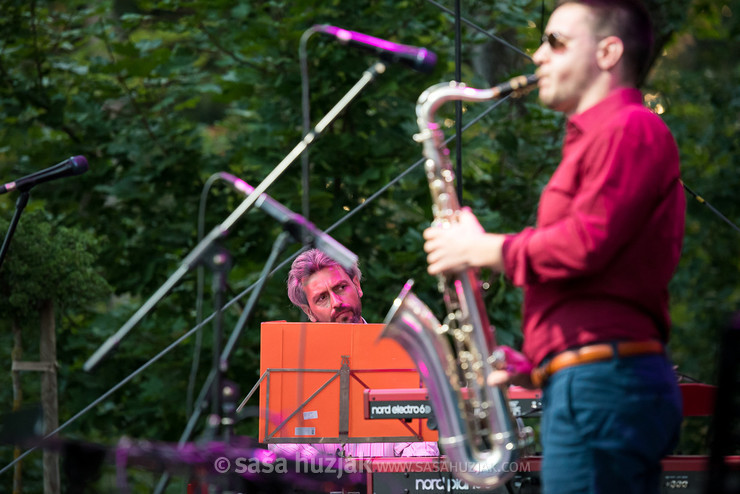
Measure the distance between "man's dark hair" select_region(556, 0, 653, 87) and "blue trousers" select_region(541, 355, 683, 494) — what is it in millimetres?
763

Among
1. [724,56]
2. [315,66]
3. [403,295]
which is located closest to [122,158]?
[315,66]

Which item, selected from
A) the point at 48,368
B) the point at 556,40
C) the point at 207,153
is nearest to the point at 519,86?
the point at 556,40

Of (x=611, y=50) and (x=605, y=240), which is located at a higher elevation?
(x=611, y=50)

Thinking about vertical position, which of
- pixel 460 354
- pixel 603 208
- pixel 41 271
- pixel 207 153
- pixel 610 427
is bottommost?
pixel 610 427

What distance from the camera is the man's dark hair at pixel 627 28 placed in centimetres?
236

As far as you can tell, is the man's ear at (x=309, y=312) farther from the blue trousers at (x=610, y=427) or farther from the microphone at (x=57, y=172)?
the blue trousers at (x=610, y=427)

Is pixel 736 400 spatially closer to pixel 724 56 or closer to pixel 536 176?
pixel 536 176

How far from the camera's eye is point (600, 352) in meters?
2.17

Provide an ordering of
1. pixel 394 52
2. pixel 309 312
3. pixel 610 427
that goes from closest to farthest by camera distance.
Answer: pixel 610 427
pixel 394 52
pixel 309 312

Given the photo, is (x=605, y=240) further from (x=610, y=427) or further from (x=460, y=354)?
(x=460, y=354)

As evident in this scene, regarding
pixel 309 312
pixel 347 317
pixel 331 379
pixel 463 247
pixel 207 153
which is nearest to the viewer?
pixel 463 247

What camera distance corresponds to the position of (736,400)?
6.22 feet

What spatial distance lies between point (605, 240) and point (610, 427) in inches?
17.0

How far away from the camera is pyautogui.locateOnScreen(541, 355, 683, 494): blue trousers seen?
2.12 m
